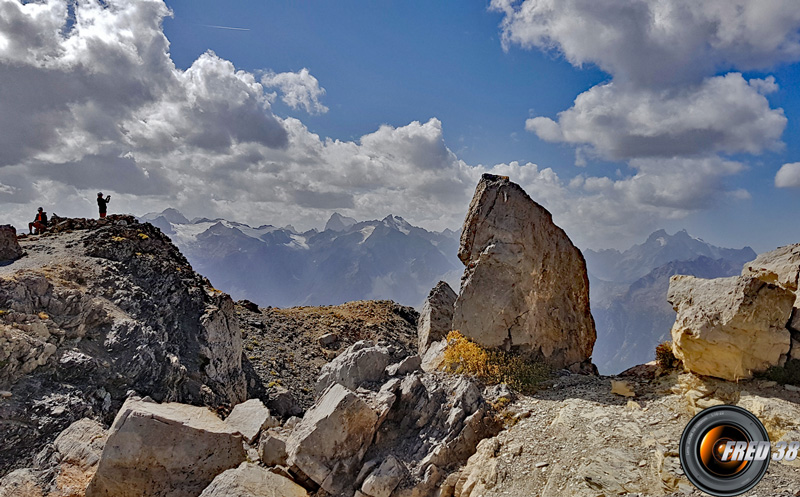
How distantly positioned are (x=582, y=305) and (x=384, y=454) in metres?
10.5

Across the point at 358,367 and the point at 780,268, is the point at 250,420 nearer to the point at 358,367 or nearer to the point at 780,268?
the point at 358,367

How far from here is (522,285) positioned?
1680 cm

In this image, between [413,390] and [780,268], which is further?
[413,390]

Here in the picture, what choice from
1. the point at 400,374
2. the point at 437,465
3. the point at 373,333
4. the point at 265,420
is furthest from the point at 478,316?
the point at 373,333

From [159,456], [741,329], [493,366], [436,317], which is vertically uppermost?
[436,317]

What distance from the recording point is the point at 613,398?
12969 mm

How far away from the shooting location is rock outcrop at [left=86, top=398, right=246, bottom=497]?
11562mm

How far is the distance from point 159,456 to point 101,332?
24.3 feet

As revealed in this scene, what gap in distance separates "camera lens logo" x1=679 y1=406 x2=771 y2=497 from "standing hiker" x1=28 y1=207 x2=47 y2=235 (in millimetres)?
32253

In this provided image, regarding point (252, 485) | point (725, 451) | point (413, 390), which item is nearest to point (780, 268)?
point (725, 451)

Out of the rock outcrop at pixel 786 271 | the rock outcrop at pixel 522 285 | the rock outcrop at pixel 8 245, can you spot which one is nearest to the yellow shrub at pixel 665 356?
the rock outcrop at pixel 786 271

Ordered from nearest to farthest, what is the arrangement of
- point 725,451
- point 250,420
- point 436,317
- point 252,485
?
point 725,451
point 252,485
point 250,420
point 436,317

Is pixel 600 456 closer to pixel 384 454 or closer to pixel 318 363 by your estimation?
pixel 384 454

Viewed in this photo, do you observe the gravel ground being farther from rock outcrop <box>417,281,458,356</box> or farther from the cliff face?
the cliff face
